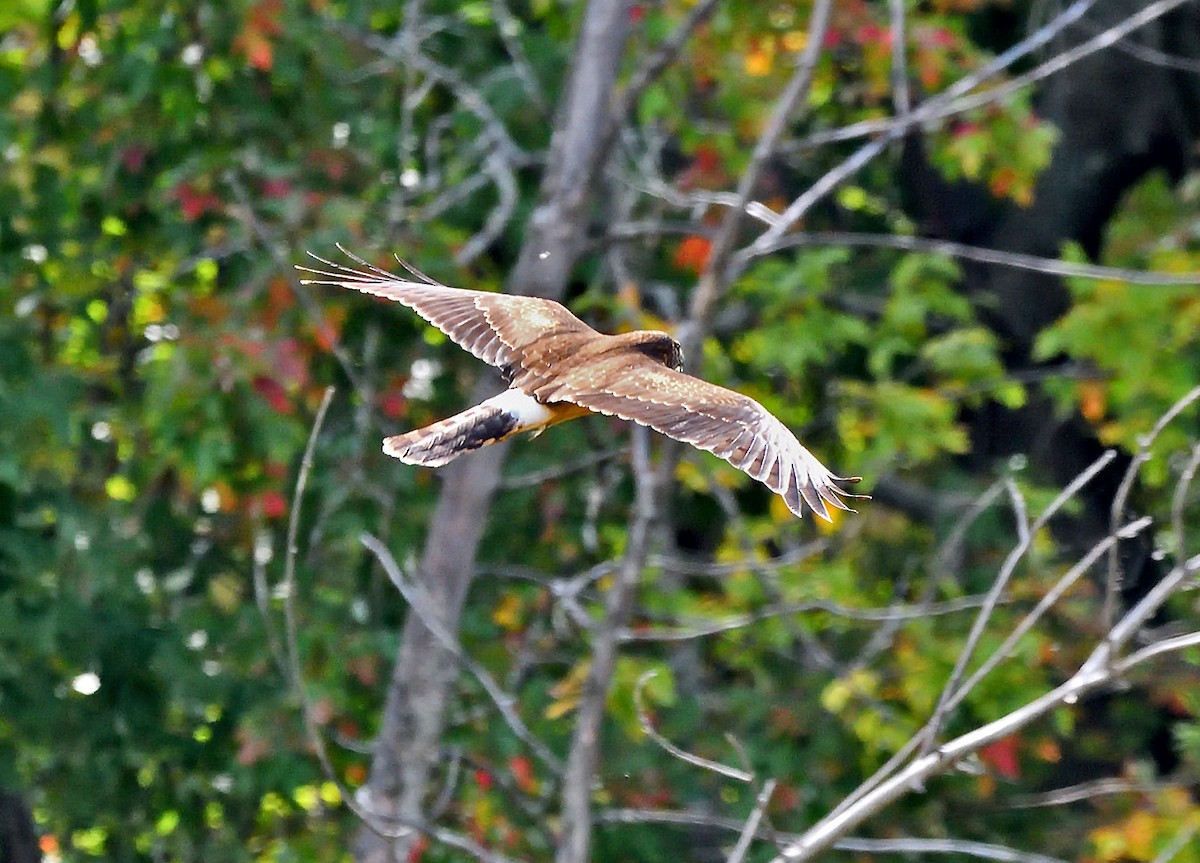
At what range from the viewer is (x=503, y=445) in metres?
6.83

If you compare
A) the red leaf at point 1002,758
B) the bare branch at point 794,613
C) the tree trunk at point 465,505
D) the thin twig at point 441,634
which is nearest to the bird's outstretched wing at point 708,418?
the thin twig at point 441,634

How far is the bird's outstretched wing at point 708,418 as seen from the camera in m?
3.31

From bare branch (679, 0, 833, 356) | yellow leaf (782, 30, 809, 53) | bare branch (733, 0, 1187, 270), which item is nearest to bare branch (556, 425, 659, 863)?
bare branch (679, 0, 833, 356)

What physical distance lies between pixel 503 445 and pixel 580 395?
10.0 feet

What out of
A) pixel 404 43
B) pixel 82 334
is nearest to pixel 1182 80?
pixel 404 43

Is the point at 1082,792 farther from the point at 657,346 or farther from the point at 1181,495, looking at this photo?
the point at 657,346

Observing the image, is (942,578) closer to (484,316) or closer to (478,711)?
(478,711)

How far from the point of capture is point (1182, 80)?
871cm

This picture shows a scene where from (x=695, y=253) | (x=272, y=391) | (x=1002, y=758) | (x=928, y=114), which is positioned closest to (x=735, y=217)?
(x=928, y=114)

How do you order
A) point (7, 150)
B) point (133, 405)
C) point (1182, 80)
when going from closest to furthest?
point (7, 150) → point (133, 405) → point (1182, 80)

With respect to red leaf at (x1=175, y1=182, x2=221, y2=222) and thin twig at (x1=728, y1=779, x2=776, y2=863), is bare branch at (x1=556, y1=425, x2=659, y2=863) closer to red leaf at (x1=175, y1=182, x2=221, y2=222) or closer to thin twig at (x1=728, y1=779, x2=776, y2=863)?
thin twig at (x1=728, y1=779, x2=776, y2=863)

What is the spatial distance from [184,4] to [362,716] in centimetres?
276

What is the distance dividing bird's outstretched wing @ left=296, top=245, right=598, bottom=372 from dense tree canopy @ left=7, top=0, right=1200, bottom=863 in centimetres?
155

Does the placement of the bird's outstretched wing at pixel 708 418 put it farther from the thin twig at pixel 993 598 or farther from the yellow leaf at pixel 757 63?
the yellow leaf at pixel 757 63
